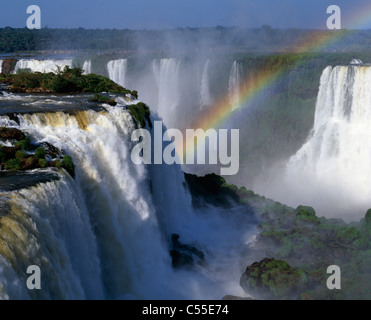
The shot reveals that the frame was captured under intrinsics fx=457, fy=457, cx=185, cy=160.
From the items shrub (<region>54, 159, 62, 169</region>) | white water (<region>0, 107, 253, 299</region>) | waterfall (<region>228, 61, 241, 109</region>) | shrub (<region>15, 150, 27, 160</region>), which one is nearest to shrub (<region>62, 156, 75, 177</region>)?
shrub (<region>54, 159, 62, 169</region>)

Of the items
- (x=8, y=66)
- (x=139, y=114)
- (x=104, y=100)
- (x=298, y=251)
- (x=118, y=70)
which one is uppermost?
(x=118, y=70)

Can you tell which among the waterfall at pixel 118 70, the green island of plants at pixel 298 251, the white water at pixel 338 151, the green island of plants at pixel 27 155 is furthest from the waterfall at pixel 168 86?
the green island of plants at pixel 27 155

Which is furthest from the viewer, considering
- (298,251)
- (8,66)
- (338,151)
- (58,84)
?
(8,66)

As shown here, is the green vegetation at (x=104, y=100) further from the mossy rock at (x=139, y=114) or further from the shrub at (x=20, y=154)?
the shrub at (x=20, y=154)

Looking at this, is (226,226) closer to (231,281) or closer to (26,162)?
(231,281)

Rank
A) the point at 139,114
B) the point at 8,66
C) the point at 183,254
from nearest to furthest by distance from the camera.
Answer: the point at 139,114, the point at 183,254, the point at 8,66

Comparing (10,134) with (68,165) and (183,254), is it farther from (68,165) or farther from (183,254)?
(183,254)

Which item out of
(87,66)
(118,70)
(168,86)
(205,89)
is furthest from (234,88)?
(87,66)
